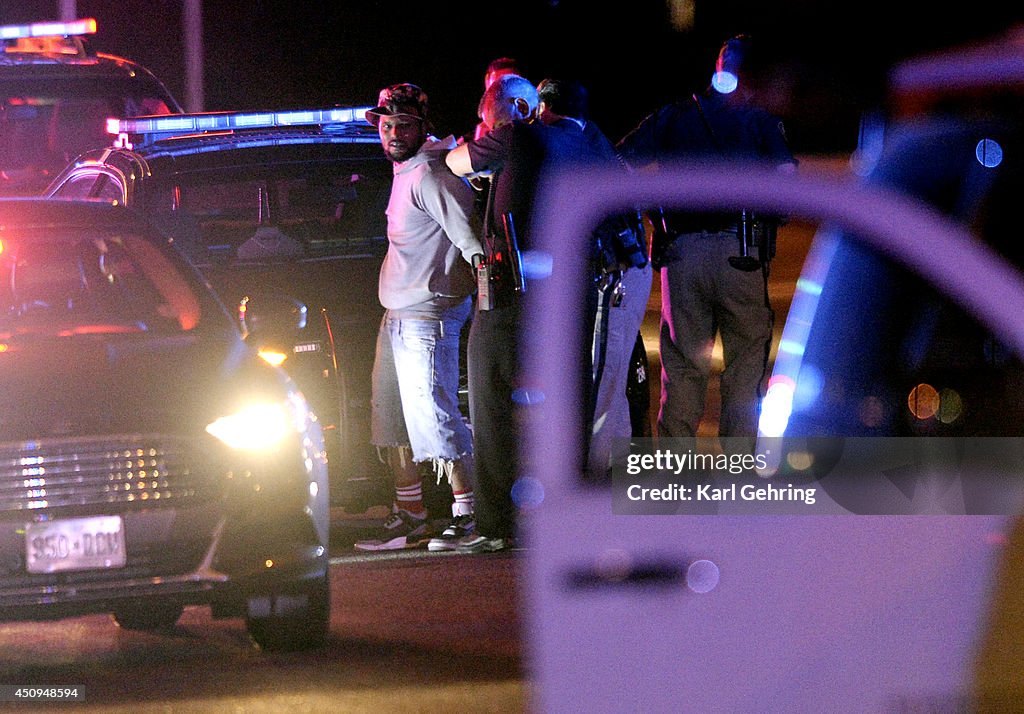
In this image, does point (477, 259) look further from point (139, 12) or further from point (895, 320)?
point (139, 12)

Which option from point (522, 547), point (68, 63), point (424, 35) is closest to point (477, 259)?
point (522, 547)

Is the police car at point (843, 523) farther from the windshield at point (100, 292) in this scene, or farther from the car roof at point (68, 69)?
the car roof at point (68, 69)

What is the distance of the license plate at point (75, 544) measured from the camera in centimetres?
525

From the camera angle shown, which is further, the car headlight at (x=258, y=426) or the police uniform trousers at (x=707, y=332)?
the police uniform trousers at (x=707, y=332)

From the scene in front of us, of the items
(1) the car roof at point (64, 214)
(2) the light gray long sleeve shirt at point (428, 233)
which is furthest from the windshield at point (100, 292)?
(2) the light gray long sleeve shirt at point (428, 233)

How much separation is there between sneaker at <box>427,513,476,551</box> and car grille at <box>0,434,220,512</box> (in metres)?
2.19

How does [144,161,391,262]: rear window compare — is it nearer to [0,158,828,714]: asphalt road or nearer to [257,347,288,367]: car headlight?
[257,347,288,367]: car headlight

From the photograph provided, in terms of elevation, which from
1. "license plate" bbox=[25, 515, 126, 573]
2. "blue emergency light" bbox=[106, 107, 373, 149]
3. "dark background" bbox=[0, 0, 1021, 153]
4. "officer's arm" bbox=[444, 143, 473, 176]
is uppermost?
"dark background" bbox=[0, 0, 1021, 153]

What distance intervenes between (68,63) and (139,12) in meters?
12.2

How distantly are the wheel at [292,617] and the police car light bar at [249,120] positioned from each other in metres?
3.44

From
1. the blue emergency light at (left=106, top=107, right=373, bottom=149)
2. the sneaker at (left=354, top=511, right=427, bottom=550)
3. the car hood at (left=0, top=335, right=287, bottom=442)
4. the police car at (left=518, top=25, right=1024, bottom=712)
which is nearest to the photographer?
the police car at (left=518, top=25, right=1024, bottom=712)

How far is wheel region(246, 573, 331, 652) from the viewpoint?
18.3 ft

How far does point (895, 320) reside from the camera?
307 cm

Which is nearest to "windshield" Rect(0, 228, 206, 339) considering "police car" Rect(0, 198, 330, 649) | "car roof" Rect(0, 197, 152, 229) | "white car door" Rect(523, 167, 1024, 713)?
"car roof" Rect(0, 197, 152, 229)
